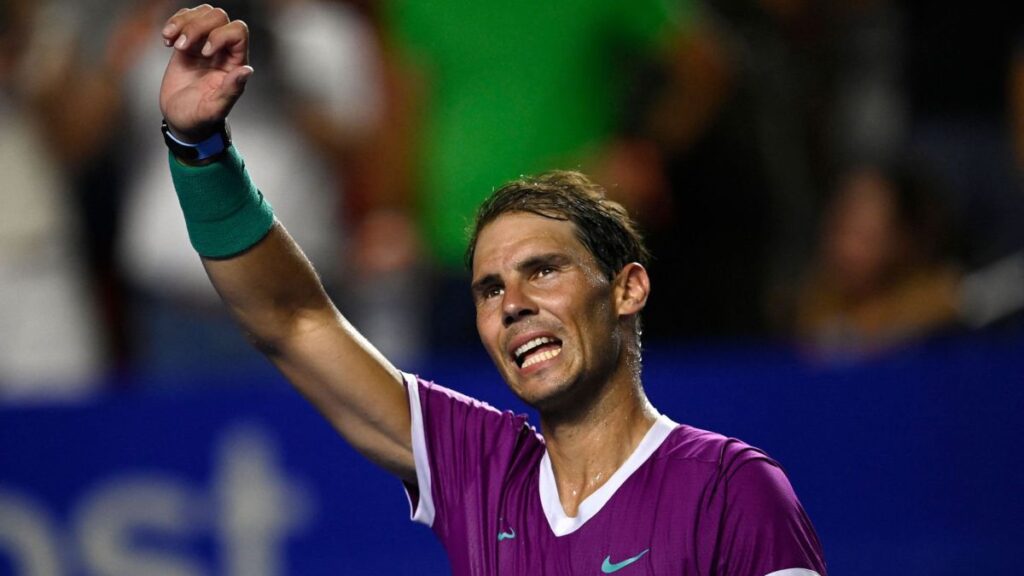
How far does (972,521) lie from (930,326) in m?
0.83

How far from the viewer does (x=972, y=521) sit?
198 inches

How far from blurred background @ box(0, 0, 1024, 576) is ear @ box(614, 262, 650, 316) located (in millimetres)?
2011

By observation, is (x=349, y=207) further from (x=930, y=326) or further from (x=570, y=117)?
(x=930, y=326)

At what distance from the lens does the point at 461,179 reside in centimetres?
576

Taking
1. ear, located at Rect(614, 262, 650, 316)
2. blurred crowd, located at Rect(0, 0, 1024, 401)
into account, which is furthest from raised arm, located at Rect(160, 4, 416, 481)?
blurred crowd, located at Rect(0, 0, 1024, 401)

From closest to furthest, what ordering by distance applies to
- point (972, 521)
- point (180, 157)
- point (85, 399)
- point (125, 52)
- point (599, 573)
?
point (599, 573) < point (180, 157) < point (972, 521) < point (85, 399) < point (125, 52)

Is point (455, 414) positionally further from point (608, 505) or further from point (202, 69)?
point (202, 69)

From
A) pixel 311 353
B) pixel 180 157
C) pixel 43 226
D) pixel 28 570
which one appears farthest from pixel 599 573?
pixel 43 226

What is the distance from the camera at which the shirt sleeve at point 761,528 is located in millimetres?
2748

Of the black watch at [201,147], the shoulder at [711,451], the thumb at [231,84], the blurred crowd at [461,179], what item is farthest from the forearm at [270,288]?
the blurred crowd at [461,179]

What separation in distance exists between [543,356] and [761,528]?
561mm

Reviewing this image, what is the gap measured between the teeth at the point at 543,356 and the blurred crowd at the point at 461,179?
8.49 feet

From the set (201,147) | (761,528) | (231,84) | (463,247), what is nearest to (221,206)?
(201,147)

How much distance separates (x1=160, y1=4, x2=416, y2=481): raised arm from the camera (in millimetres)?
3039
